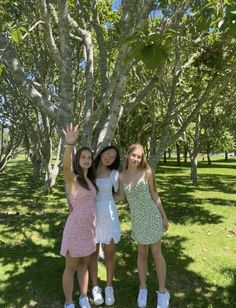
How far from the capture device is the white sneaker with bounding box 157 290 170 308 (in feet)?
16.9

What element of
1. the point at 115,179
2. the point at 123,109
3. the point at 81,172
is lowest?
the point at 115,179

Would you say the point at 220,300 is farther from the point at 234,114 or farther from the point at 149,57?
the point at 234,114

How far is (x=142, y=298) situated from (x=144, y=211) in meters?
1.16

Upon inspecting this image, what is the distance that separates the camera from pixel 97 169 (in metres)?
5.46

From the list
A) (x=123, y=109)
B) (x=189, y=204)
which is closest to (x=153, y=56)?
(x=123, y=109)

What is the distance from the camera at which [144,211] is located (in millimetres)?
5242

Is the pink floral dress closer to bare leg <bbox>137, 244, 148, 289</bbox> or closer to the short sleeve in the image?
the short sleeve

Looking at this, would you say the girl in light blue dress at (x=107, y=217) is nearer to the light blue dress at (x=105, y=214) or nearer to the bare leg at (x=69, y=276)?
the light blue dress at (x=105, y=214)

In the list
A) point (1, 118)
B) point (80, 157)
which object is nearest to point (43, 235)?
point (80, 157)

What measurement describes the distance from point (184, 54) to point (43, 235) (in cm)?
615

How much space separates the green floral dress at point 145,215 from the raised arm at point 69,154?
2.70 feet

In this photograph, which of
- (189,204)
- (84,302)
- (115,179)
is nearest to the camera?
(84,302)

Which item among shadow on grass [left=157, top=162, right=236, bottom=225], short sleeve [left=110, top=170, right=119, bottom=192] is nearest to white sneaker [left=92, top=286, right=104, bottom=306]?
short sleeve [left=110, top=170, right=119, bottom=192]

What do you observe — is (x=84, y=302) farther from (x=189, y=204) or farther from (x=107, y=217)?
(x=189, y=204)
